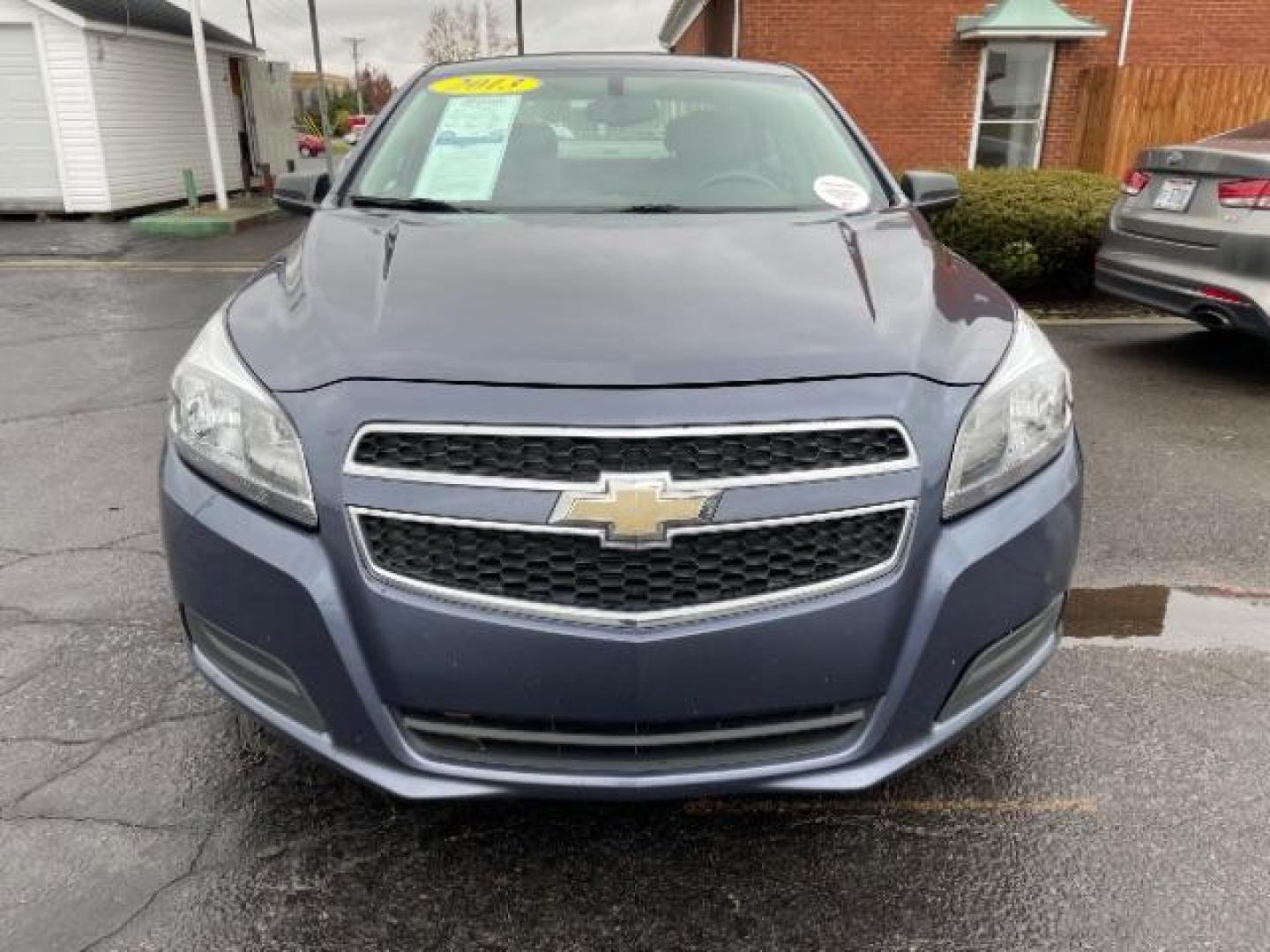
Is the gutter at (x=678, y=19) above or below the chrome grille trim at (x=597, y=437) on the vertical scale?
above

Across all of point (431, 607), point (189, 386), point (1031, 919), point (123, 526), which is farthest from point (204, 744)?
point (1031, 919)

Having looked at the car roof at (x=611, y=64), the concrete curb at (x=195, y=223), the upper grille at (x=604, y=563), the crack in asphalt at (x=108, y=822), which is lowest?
the concrete curb at (x=195, y=223)

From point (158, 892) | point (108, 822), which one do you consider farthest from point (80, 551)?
point (158, 892)

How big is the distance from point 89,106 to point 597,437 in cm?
1591

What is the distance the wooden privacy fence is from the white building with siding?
13560 mm

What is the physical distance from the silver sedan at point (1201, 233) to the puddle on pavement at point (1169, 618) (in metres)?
2.55

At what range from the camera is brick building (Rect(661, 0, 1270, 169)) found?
41.7 feet

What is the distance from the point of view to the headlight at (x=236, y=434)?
1.95 metres

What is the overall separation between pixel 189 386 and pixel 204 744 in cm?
101

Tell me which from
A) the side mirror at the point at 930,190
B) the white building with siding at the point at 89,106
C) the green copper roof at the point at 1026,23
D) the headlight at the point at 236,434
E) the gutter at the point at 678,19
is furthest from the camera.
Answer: the gutter at the point at 678,19

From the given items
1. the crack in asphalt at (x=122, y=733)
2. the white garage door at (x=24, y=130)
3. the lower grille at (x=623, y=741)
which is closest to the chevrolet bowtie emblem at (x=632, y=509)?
the lower grille at (x=623, y=741)

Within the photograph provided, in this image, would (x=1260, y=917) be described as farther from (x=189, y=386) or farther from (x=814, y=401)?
(x=189, y=386)

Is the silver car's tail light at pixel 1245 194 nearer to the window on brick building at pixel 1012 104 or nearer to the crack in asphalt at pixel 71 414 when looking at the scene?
the crack in asphalt at pixel 71 414

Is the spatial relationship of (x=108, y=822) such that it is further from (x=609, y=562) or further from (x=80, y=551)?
(x=80, y=551)
